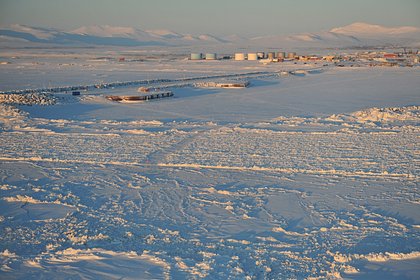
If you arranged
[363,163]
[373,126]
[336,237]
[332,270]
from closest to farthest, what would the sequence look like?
1. [332,270]
2. [336,237]
3. [363,163]
4. [373,126]

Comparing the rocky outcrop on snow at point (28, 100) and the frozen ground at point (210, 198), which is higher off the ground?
the rocky outcrop on snow at point (28, 100)

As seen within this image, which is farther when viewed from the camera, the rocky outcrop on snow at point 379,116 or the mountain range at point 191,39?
the mountain range at point 191,39

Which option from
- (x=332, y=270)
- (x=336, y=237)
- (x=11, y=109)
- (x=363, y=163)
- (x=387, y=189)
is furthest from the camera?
(x=11, y=109)

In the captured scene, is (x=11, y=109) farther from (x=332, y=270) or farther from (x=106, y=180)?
(x=332, y=270)

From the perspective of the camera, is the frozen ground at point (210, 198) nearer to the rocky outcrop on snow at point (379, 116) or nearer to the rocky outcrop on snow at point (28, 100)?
the rocky outcrop on snow at point (379, 116)

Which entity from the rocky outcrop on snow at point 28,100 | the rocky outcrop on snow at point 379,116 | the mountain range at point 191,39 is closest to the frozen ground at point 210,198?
the rocky outcrop on snow at point 379,116

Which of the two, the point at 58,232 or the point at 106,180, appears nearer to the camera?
the point at 58,232

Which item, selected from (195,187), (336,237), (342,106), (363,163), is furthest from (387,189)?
(342,106)

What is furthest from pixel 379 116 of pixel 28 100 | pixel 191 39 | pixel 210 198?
pixel 191 39
